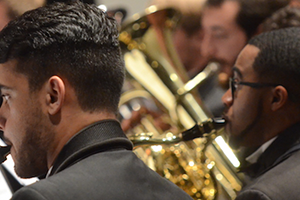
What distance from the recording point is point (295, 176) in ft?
4.65

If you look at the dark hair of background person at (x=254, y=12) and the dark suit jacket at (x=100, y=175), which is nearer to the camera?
the dark suit jacket at (x=100, y=175)

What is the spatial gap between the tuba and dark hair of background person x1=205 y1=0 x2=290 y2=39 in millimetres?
473

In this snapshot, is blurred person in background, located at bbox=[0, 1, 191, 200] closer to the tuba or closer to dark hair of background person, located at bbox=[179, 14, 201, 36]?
the tuba

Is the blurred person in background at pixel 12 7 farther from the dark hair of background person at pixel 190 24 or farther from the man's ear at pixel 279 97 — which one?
the dark hair of background person at pixel 190 24

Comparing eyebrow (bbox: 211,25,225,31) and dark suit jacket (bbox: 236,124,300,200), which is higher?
eyebrow (bbox: 211,25,225,31)

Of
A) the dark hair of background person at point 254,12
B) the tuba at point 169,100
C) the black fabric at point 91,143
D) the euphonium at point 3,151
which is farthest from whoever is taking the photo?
the dark hair of background person at point 254,12

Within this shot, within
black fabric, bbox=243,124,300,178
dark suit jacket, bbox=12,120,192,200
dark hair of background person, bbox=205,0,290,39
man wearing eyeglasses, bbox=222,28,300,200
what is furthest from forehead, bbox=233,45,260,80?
dark suit jacket, bbox=12,120,192,200

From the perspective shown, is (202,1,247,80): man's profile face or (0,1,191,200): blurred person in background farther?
(202,1,247,80): man's profile face

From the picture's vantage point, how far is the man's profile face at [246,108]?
1.89 m

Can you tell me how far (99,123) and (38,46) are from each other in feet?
0.71

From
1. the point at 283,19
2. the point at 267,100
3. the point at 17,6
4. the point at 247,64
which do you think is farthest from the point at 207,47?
the point at 17,6

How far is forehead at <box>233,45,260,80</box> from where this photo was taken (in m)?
1.94

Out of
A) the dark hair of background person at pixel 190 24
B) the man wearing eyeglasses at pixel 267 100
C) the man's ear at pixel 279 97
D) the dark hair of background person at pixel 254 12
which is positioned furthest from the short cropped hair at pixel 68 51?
the dark hair of background person at pixel 190 24

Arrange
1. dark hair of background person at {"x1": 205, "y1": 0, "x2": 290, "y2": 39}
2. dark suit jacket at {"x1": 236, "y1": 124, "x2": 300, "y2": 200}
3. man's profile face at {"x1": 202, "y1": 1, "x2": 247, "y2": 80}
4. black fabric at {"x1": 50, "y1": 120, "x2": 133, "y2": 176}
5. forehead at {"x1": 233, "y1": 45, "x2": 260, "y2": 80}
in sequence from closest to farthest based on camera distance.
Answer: black fabric at {"x1": 50, "y1": 120, "x2": 133, "y2": 176} → dark suit jacket at {"x1": 236, "y1": 124, "x2": 300, "y2": 200} → forehead at {"x1": 233, "y1": 45, "x2": 260, "y2": 80} → dark hair of background person at {"x1": 205, "y1": 0, "x2": 290, "y2": 39} → man's profile face at {"x1": 202, "y1": 1, "x2": 247, "y2": 80}
